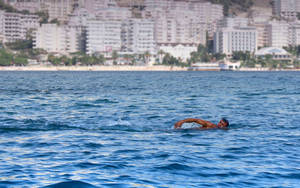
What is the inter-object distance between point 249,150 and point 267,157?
124 cm

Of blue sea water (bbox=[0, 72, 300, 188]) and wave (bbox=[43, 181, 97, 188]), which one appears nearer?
wave (bbox=[43, 181, 97, 188])

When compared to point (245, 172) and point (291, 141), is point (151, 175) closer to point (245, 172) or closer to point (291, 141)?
point (245, 172)

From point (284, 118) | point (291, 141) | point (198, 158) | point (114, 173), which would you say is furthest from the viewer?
point (284, 118)

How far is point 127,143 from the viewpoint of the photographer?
18094 millimetres

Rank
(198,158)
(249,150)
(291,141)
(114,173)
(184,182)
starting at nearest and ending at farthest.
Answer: (184,182)
(114,173)
(198,158)
(249,150)
(291,141)

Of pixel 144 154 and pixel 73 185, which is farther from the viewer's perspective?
pixel 144 154

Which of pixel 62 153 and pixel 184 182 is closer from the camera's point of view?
pixel 184 182

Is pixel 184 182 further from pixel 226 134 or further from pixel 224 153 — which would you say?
pixel 226 134

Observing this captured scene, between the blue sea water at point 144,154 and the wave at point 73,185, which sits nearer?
the wave at point 73,185

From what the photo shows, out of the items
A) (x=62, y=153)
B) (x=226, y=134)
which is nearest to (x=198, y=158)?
(x=62, y=153)

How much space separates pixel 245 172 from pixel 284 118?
14736 millimetres

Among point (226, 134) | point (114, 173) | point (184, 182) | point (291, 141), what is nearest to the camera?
point (184, 182)

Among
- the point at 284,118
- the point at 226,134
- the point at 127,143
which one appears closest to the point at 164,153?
the point at 127,143

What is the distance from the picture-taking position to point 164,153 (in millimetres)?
16094
